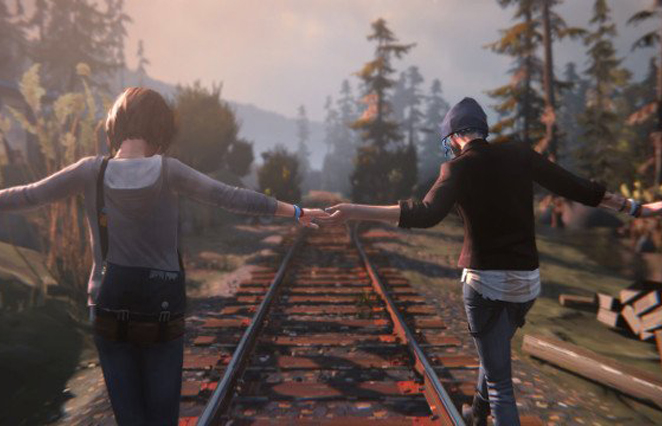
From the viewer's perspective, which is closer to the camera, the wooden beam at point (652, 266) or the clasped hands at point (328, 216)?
the clasped hands at point (328, 216)

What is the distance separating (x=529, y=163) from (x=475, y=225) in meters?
0.41

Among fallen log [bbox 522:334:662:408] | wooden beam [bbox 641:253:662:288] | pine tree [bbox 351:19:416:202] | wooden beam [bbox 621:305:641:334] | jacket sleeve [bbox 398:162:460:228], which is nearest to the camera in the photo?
jacket sleeve [bbox 398:162:460:228]

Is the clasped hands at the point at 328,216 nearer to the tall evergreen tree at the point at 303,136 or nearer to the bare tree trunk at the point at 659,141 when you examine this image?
the bare tree trunk at the point at 659,141

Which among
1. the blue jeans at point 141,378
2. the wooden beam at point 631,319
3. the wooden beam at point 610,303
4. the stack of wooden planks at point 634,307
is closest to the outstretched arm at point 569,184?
the blue jeans at point 141,378

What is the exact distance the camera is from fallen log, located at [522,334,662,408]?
3.69m

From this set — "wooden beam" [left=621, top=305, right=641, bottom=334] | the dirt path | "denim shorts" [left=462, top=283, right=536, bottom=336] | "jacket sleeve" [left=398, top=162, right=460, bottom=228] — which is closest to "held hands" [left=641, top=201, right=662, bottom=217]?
"denim shorts" [left=462, top=283, right=536, bottom=336]

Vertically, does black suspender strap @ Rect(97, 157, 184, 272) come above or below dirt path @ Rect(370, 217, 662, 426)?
above

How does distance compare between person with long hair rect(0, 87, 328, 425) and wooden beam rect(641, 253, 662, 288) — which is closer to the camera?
person with long hair rect(0, 87, 328, 425)

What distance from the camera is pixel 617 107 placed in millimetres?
44844

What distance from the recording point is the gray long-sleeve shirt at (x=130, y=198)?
1875mm

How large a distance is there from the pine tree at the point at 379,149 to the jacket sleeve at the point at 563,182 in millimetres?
25978

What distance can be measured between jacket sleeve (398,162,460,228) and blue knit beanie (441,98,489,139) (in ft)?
0.76

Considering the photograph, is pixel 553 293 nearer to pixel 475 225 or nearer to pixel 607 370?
pixel 607 370

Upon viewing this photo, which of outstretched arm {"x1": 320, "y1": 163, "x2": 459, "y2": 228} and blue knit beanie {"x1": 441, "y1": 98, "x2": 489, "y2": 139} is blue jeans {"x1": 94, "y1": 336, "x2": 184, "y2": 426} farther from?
blue knit beanie {"x1": 441, "y1": 98, "x2": 489, "y2": 139}
